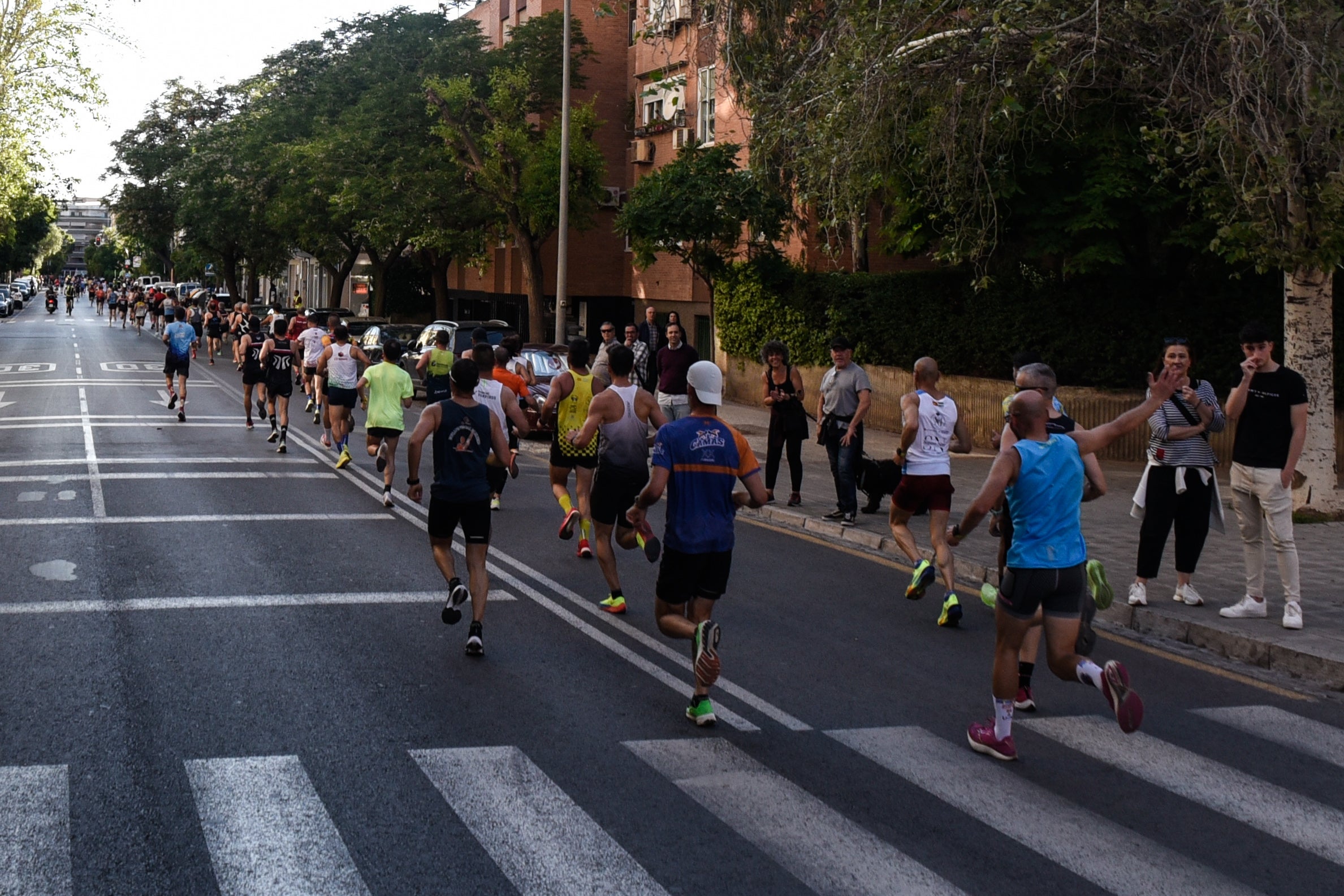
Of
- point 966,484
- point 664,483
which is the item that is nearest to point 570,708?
point 664,483

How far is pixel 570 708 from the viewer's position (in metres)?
7.05

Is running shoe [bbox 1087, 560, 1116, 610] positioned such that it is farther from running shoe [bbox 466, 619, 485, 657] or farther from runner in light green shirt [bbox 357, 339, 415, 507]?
runner in light green shirt [bbox 357, 339, 415, 507]

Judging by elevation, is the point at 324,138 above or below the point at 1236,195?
above

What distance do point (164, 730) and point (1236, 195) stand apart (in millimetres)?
10938

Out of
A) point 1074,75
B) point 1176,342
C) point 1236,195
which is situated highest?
point 1074,75

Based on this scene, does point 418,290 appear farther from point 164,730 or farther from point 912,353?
point 164,730

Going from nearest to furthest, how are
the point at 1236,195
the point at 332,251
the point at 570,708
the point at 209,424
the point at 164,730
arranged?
1. the point at 164,730
2. the point at 570,708
3. the point at 1236,195
4. the point at 209,424
5. the point at 332,251

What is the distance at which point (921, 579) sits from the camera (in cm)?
936

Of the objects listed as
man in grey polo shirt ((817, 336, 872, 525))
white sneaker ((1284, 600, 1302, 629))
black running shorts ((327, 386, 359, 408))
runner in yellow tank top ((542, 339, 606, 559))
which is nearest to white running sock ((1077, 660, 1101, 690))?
white sneaker ((1284, 600, 1302, 629))

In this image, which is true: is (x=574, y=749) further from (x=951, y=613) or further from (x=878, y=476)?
(x=878, y=476)

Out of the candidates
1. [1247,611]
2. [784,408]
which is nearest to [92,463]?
[784,408]

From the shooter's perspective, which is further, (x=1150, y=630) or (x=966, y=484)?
(x=966, y=484)

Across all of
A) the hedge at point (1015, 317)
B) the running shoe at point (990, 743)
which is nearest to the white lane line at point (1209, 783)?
the running shoe at point (990, 743)

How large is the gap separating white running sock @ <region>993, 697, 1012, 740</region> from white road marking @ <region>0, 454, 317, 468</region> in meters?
12.8
